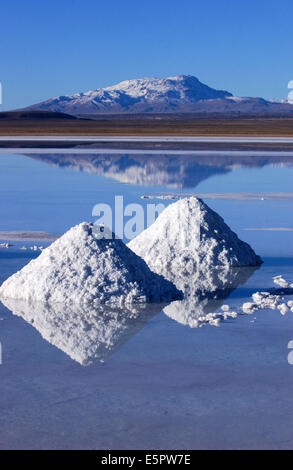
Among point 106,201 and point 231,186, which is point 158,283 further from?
point 231,186

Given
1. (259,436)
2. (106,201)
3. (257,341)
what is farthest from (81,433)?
(106,201)

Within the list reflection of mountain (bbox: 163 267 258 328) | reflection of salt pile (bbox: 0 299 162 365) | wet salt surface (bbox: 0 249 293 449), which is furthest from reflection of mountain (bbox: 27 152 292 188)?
wet salt surface (bbox: 0 249 293 449)

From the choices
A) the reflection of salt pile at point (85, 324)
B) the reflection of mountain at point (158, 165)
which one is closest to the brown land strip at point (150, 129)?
the reflection of mountain at point (158, 165)

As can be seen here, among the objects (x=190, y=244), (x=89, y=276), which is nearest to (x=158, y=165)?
(x=190, y=244)
